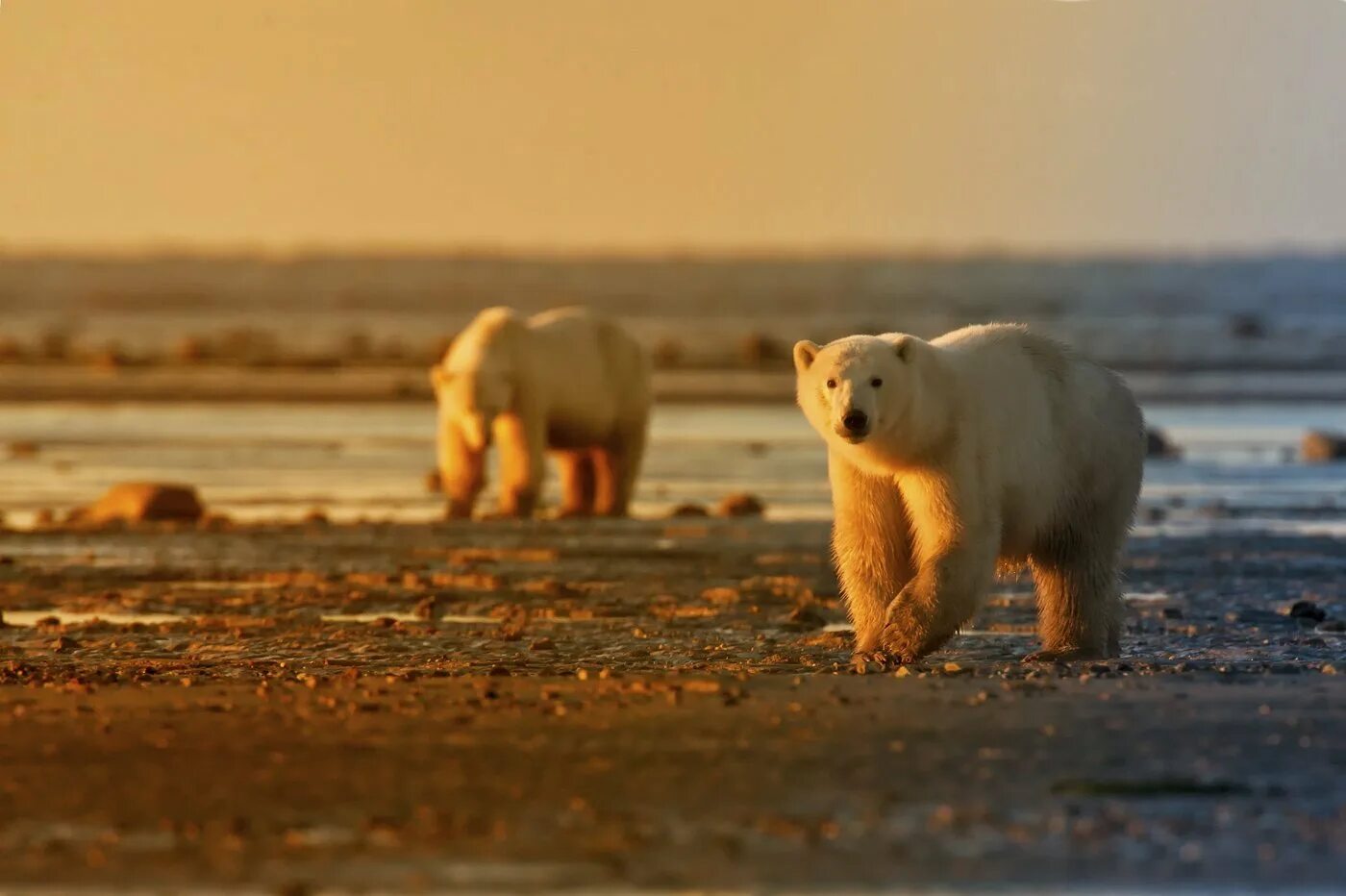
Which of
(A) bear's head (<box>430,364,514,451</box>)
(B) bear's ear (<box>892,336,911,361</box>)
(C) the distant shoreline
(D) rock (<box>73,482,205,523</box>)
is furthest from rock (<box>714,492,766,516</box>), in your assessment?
(C) the distant shoreline

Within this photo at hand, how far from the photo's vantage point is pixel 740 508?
16688 millimetres

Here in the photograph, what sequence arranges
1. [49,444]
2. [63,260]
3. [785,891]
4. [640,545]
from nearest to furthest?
[785,891] < [640,545] < [49,444] < [63,260]

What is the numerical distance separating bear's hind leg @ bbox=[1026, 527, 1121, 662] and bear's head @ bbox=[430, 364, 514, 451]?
782 cm

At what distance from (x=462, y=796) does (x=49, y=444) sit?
18691 millimetres

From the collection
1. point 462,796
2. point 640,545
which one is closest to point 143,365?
point 640,545

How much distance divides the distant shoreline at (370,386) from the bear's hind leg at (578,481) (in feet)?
41.1

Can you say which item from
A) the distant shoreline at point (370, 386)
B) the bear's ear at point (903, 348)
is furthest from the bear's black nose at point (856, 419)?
the distant shoreline at point (370, 386)

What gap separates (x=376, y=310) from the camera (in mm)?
75562

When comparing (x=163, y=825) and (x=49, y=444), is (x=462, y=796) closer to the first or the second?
(x=163, y=825)

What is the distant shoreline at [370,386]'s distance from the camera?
3231 cm

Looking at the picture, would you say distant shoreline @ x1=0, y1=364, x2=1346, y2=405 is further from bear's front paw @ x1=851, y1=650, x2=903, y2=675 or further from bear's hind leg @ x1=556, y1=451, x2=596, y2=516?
bear's front paw @ x1=851, y1=650, x2=903, y2=675

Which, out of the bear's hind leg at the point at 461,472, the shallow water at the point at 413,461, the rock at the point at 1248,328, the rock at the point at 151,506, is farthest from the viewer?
the rock at the point at 1248,328

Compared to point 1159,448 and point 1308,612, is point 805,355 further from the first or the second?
point 1159,448

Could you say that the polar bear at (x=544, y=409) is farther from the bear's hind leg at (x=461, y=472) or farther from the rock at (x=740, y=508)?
the rock at (x=740, y=508)
